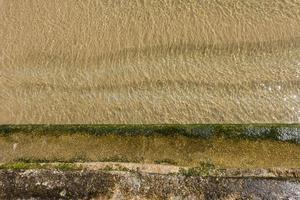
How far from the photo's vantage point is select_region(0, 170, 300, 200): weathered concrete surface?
316 cm

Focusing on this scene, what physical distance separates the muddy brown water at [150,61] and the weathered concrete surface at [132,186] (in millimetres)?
→ 1138

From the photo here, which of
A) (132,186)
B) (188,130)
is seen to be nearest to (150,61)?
(188,130)

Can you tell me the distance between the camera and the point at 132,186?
3.28m

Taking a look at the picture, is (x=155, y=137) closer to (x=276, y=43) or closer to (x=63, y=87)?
(x=63, y=87)

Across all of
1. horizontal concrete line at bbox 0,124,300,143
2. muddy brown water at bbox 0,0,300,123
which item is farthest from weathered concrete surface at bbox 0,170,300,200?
muddy brown water at bbox 0,0,300,123

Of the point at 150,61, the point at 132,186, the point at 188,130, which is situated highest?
the point at 150,61

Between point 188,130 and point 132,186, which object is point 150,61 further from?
point 132,186

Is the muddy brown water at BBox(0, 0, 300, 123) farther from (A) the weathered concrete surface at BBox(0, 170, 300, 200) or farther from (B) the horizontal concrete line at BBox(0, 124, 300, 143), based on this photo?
(A) the weathered concrete surface at BBox(0, 170, 300, 200)

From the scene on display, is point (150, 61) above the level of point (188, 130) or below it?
above

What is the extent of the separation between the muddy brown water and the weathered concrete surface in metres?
1.14

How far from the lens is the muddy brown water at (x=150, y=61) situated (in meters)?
4.44

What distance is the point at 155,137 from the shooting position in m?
3.81

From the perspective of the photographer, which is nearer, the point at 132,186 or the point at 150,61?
the point at 132,186

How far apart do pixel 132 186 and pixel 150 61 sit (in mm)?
1914
